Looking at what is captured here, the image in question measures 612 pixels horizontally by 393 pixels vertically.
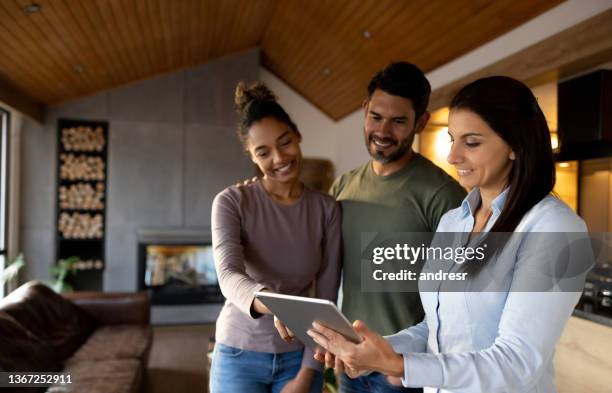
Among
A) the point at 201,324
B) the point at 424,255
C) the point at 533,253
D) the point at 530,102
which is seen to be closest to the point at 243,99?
the point at 424,255

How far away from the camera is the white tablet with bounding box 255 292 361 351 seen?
3.20 ft

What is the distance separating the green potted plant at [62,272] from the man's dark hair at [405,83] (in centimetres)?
467

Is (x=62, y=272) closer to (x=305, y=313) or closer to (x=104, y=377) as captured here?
(x=104, y=377)

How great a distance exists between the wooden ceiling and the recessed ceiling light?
17 millimetres

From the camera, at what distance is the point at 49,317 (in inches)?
128

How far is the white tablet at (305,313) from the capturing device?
976mm

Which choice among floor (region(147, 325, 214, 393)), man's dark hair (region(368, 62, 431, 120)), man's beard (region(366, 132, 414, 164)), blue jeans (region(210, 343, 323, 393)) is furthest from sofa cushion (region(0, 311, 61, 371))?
man's dark hair (region(368, 62, 431, 120))

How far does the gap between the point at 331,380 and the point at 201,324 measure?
10.7 feet

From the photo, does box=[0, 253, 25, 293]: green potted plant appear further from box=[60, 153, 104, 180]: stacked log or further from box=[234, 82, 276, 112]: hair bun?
box=[234, 82, 276, 112]: hair bun

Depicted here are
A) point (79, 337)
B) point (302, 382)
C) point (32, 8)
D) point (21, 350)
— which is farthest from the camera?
point (79, 337)

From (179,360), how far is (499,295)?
3.83m

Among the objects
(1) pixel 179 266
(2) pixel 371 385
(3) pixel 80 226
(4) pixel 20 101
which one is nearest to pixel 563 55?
(2) pixel 371 385

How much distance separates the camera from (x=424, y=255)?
155cm

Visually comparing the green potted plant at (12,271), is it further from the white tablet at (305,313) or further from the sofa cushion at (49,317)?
the white tablet at (305,313)
